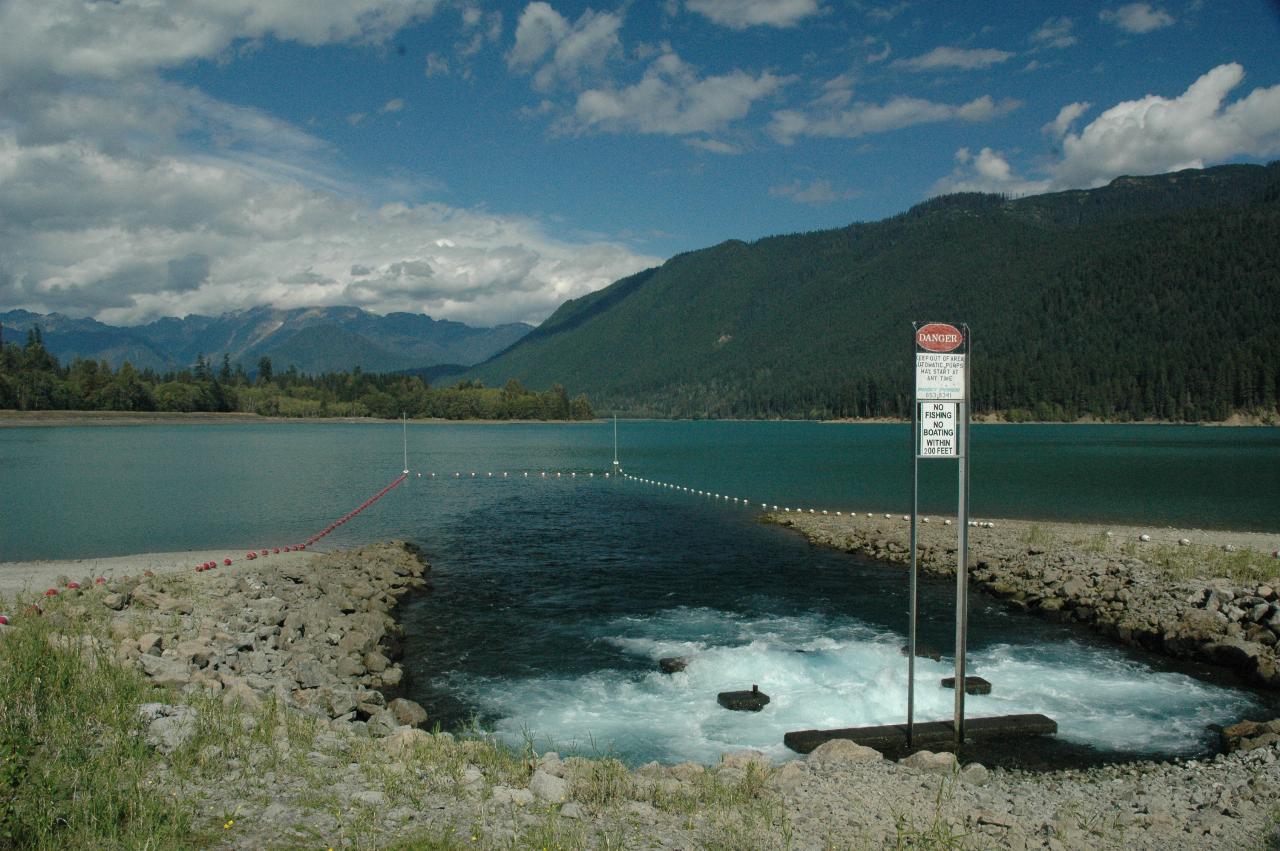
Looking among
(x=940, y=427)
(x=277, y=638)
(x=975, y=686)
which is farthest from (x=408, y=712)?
(x=975, y=686)

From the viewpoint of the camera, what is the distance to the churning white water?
12.8 metres

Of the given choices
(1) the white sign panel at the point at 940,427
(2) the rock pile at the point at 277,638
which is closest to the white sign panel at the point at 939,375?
(1) the white sign panel at the point at 940,427

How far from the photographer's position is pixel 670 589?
78.4ft

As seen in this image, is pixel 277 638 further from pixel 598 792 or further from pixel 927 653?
pixel 927 653

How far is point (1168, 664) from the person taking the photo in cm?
1647

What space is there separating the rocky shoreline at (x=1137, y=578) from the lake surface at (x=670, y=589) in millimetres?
1108

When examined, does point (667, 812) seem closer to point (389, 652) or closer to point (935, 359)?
point (935, 359)

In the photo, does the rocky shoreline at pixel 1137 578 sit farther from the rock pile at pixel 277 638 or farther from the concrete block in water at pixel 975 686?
the rock pile at pixel 277 638

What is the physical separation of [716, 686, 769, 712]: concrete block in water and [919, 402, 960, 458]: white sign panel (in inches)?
232

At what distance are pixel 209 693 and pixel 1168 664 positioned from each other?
1814 centimetres

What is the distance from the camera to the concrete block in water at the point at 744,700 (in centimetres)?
1409

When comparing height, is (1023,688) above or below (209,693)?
below

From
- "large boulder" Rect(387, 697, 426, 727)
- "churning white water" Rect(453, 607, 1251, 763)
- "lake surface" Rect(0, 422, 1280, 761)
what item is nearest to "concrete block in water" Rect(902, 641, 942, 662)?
"churning white water" Rect(453, 607, 1251, 763)

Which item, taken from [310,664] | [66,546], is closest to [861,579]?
[310,664]
